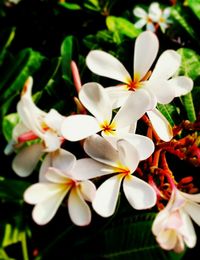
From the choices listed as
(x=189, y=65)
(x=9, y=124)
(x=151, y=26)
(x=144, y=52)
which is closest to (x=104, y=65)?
(x=144, y=52)

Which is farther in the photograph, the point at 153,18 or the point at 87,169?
the point at 153,18

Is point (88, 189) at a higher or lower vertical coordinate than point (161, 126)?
lower

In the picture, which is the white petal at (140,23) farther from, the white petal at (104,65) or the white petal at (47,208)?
the white petal at (47,208)

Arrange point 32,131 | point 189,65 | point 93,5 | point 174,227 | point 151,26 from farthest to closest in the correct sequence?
point 93,5
point 151,26
point 189,65
point 32,131
point 174,227

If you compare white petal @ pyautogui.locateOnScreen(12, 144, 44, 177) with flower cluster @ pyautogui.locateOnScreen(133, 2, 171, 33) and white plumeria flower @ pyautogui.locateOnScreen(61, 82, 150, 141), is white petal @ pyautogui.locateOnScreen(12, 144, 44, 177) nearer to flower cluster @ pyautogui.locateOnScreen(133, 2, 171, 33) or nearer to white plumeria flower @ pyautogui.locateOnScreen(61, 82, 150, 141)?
white plumeria flower @ pyautogui.locateOnScreen(61, 82, 150, 141)

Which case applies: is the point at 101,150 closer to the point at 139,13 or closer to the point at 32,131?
Result: the point at 32,131

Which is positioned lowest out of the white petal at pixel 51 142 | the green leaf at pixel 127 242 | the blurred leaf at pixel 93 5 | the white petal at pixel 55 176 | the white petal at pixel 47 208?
the green leaf at pixel 127 242

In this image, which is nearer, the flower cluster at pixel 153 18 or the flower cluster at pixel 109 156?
the flower cluster at pixel 109 156

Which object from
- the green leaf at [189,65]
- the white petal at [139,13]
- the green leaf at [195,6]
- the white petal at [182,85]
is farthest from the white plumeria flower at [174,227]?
the white petal at [139,13]
